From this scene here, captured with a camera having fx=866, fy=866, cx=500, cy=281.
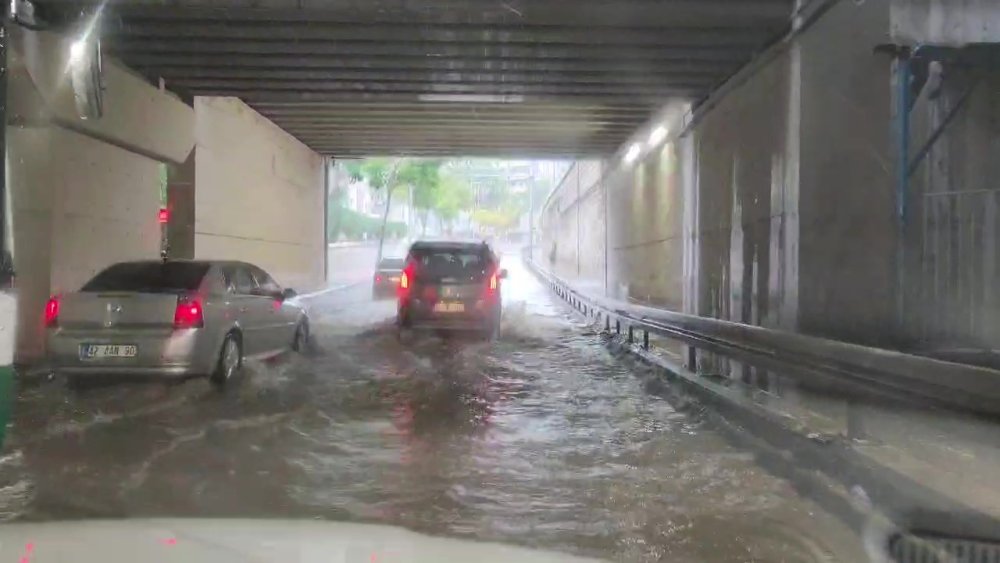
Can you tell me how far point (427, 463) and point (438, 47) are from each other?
697 centimetres

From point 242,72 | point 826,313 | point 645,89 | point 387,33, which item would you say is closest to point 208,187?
point 242,72

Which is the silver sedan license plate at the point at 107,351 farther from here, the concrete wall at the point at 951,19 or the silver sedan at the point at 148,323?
the concrete wall at the point at 951,19

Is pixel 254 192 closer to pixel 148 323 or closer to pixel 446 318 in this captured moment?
pixel 446 318

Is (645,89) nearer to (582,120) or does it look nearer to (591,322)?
(582,120)

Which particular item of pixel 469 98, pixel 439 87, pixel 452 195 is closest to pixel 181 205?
pixel 439 87

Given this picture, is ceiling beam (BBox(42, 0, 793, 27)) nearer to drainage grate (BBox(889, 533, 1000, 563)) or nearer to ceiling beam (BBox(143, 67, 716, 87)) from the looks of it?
ceiling beam (BBox(143, 67, 716, 87))

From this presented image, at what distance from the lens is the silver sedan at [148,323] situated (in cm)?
888

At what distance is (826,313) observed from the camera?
9.42m

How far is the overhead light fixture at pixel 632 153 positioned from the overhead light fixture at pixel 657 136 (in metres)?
1.42

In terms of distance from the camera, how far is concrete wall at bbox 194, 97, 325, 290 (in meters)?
16.8

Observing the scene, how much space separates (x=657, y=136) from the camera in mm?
19000

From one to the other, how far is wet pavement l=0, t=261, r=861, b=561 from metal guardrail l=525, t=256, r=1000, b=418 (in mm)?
871

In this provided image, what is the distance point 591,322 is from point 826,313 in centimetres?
1080

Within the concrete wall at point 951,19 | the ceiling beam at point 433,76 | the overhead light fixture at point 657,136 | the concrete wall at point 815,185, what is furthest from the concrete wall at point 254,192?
the concrete wall at point 951,19
